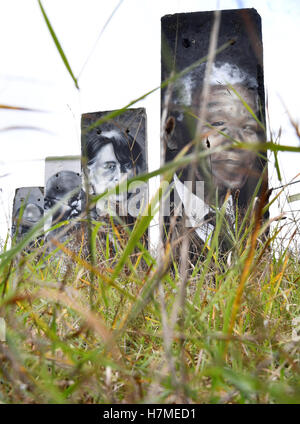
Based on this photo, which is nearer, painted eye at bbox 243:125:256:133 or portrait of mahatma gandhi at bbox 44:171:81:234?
painted eye at bbox 243:125:256:133

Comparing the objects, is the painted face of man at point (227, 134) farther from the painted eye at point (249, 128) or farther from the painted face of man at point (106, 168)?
the painted face of man at point (106, 168)

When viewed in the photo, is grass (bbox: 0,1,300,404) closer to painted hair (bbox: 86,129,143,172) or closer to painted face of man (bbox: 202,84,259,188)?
painted face of man (bbox: 202,84,259,188)

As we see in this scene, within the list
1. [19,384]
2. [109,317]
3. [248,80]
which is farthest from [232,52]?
[19,384]

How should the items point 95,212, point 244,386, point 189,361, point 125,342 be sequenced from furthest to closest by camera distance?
1. point 95,212
2. point 125,342
3. point 189,361
4. point 244,386

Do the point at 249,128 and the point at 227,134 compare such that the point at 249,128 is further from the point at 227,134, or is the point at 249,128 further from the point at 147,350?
the point at 147,350

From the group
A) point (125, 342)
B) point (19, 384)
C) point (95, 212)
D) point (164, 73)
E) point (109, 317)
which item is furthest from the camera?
point (95, 212)

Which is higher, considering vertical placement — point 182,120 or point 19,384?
point 182,120

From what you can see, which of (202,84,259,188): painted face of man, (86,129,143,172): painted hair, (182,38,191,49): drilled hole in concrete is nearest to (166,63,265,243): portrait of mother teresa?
(202,84,259,188): painted face of man

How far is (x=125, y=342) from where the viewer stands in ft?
3.01

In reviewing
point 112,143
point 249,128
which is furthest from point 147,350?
point 112,143

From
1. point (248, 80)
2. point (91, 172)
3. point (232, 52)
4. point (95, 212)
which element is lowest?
point (95, 212)

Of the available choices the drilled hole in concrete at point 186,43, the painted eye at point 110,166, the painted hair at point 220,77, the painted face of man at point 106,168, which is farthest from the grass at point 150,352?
the painted eye at point 110,166
